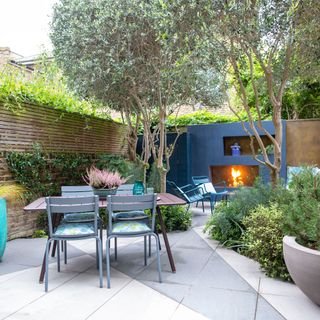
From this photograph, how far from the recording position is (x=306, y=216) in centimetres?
248

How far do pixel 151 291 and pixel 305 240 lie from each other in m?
1.38

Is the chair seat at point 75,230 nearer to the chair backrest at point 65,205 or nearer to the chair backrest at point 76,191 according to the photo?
the chair backrest at point 65,205

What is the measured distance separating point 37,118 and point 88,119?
5.07 ft

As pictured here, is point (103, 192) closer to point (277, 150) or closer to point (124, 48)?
point (124, 48)

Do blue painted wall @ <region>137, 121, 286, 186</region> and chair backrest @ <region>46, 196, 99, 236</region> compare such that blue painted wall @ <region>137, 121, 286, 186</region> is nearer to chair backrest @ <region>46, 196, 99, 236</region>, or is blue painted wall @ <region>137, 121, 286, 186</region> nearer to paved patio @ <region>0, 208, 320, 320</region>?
paved patio @ <region>0, 208, 320, 320</region>

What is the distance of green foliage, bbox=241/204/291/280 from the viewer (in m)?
3.03

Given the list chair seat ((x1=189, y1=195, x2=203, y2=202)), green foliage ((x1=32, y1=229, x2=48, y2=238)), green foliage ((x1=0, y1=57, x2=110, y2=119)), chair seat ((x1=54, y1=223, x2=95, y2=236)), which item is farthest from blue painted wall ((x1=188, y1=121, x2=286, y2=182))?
chair seat ((x1=54, y1=223, x2=95, y2=236))

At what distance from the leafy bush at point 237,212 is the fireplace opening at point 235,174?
409 cm

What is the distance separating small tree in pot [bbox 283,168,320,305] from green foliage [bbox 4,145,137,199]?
12.4 ft

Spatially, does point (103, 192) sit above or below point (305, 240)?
above

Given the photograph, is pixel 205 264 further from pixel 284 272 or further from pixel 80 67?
pixel 80 67

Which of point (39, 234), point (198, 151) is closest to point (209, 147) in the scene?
point (198, 151)

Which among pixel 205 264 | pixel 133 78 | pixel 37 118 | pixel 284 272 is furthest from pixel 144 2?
pixel 284 272

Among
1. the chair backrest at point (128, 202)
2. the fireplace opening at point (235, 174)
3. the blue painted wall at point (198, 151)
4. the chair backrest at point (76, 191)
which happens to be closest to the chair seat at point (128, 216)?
the chair backrest at point (128, 202)
